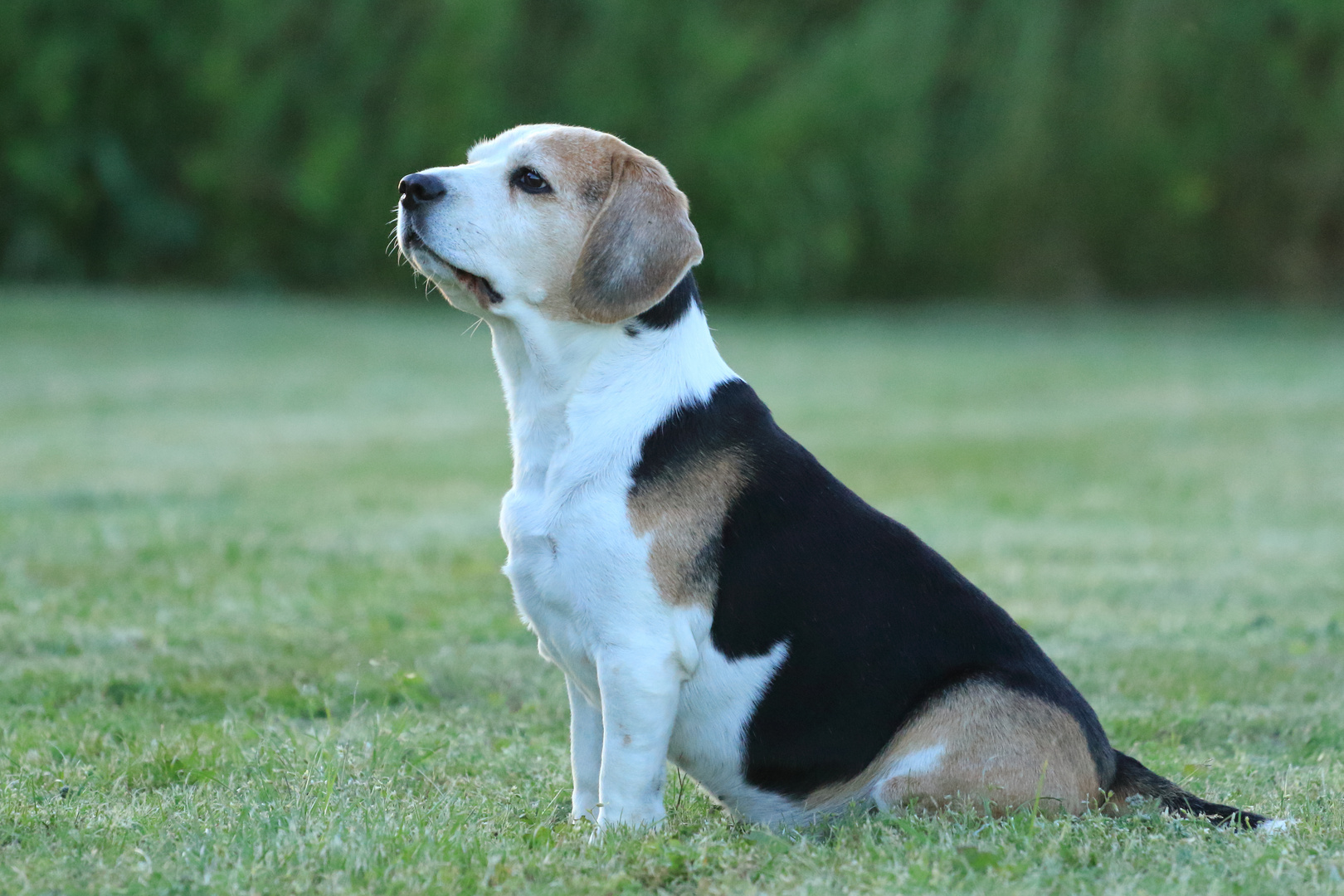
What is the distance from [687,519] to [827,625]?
0.45 m

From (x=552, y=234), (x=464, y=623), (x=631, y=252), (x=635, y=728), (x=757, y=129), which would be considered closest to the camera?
(x=635, y=728)

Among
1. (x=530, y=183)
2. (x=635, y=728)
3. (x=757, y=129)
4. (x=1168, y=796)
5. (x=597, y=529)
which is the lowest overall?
(x=1168, y=796)

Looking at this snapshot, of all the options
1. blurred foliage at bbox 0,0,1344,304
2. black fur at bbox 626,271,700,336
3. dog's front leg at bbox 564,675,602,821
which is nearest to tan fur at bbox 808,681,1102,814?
dog's front leg at bbox 564,675,602,821

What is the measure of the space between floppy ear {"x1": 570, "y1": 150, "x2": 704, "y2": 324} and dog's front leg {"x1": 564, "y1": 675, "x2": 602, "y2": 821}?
104 cm

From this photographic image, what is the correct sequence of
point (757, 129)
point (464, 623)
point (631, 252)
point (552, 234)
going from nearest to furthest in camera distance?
1. point (631, 252)
2. point (552, 234)
3. point (464, 623)
4. point (757, 129)

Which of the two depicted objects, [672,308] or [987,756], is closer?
[987,756]

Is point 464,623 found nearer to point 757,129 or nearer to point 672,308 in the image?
point 672,308

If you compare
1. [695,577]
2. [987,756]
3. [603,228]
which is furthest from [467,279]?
[987,756]

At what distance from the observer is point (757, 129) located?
30.0 meters

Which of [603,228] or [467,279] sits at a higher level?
[603,228]

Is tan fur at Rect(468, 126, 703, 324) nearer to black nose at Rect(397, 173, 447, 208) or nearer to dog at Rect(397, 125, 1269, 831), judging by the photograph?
dog at Rect(397, 125, 1269, 831)

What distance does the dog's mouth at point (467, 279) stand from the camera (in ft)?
13.0

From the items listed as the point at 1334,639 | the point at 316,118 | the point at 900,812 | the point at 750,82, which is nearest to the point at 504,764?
the point at 900,812

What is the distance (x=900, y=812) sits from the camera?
12.2 ft
